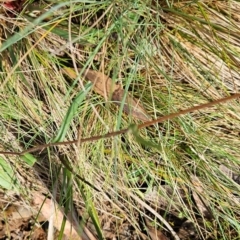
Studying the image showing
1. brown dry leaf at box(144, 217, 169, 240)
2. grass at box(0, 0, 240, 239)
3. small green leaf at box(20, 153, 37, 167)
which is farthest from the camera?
brown dry leaf at box(144, 217, 169, 240)

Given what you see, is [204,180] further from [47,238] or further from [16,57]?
[16,57]

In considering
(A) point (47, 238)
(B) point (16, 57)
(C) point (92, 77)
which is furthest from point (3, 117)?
(A) point (47, 238)

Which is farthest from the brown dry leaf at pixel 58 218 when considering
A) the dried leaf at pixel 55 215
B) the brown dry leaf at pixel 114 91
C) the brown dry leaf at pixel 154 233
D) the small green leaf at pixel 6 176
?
the brown dry leaf at pixel 114 91

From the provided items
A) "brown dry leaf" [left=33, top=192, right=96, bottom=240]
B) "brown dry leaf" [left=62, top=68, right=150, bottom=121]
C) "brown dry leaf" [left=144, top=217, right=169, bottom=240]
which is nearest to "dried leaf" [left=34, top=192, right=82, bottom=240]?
"brown dry leaf" [left=33, top=192, right=96, bottom=240]

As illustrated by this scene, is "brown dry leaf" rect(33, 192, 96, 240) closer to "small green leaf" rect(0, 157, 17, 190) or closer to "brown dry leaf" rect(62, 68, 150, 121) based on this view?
"small green leaf" rect(0, 157, 17, 190)

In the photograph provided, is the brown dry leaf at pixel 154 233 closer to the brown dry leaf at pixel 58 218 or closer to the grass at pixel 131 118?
the grass at pixel 131 118
